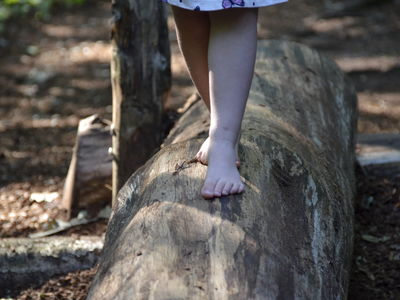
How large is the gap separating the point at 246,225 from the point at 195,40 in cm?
108

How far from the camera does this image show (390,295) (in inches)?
126

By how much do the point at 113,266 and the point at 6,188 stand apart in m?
2.58

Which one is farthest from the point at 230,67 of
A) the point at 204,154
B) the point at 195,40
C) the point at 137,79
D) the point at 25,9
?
the point at 25,9

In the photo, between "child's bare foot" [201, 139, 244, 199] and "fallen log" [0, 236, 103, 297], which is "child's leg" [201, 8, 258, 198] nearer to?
"child's bare foot" [201, 139, 244, 199]

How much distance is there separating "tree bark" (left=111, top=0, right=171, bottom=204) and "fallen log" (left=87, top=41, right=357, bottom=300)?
→ 63 centimetres

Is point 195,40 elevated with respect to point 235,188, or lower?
elevated

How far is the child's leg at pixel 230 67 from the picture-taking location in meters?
2.62

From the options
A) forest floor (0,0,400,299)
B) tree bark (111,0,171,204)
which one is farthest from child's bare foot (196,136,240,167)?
tree bark (111,0,171,204)

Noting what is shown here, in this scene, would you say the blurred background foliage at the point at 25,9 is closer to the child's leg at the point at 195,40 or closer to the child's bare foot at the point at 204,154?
the child's leg at the point at 195,40

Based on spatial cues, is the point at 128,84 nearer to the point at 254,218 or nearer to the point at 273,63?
the point at 273,63

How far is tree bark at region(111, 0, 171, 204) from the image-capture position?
144 inches

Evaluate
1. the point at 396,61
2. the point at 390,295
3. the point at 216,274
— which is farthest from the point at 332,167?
the point at 396,61

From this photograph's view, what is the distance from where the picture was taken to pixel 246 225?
7.29ft

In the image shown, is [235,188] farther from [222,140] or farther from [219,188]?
[222,140]
